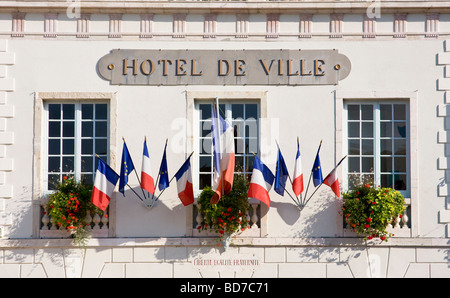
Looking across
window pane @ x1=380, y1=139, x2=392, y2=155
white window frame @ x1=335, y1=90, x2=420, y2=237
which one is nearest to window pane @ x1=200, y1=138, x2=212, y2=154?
white window frame @ x1=335, y1=90, x2=420, y2=237

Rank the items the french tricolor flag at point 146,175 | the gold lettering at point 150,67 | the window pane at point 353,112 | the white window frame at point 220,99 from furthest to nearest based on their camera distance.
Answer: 1. the window pane at point 353,112
2. the gold lettering at point 150,67
3. the white window frame at point 220,99
4. the french tricolor flag at point 146,175

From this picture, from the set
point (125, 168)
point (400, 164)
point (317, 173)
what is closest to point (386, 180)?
point (400, 164)

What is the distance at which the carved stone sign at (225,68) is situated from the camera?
1252 cm

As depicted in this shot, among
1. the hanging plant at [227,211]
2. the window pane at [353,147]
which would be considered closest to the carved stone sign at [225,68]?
the window pane at [353,147]

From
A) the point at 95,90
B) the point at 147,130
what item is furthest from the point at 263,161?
the point at 95,90

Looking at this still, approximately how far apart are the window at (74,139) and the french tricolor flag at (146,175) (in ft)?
3.32

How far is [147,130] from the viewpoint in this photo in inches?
491

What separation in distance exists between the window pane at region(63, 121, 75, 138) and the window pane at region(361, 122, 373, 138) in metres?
5.21

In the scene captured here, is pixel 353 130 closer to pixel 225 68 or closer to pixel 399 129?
pixel 399 129

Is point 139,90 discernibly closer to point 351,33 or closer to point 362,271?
point 351,33

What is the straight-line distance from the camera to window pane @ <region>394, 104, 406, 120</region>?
12.6 metres

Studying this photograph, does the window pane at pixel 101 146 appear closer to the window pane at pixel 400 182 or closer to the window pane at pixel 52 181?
the window pane at pixel 52 181

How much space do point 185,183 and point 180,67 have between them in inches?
85.1
